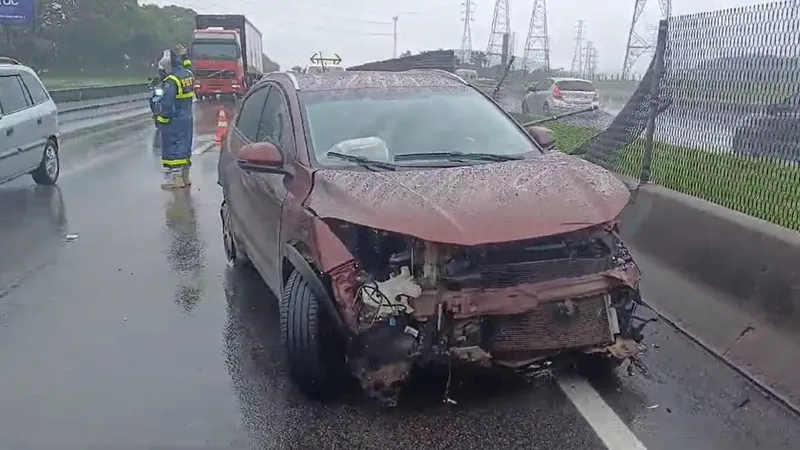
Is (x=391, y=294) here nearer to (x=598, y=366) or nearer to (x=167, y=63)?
(x=598, y=366)

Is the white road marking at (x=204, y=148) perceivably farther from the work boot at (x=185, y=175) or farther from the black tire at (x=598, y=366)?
the black tire at (x=598, y=366)

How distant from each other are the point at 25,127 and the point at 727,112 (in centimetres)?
973

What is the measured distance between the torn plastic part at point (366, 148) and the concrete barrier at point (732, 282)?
2265mm

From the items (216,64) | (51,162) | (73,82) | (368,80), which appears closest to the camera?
(368,80)

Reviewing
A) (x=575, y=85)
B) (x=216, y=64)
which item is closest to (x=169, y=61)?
(x=575, y=85)

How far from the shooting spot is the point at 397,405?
15.1 feet

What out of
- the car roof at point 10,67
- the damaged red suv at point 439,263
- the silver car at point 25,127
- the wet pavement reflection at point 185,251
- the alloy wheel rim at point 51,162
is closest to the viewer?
the damaged red suv at point 439,263

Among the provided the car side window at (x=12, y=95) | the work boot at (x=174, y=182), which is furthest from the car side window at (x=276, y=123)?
the car side window at (x=12, y=95)

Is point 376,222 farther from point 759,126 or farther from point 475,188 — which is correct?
point 759,126

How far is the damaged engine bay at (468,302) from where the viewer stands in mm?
4234

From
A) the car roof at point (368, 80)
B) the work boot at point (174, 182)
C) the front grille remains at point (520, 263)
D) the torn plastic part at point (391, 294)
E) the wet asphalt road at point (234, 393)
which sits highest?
the car roof at point (368, 80)

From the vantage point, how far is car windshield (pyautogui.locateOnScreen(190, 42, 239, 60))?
4125cm

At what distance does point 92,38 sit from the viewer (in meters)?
73.6

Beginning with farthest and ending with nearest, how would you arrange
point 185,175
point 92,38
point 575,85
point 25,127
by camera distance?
point 92,38, point 575,85, point 185,175, point 25,127
